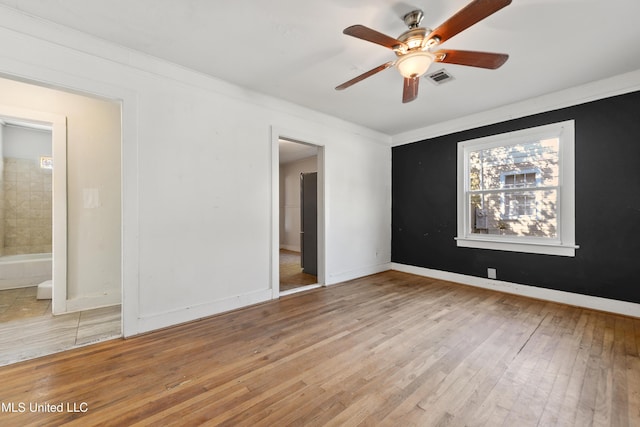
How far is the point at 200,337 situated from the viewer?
2369 mm

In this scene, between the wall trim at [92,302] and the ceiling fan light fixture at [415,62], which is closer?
the ceiling fan light fixture at [415,62]

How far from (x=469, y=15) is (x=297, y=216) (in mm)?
6744

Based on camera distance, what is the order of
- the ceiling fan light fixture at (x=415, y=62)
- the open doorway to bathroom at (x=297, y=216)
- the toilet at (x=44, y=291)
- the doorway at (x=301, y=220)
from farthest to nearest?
the open doorway to bathroom at (x=297, y=216) → the doorway at (x=301, y=220) → the toilet at (x=44, y=291) → the ceiling fan light fixture at (x=415, y=62)

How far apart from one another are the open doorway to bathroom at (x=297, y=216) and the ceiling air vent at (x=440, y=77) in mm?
1834

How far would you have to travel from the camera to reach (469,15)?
5.16ft

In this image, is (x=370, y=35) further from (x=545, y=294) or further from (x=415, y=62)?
(x=545, y=294)

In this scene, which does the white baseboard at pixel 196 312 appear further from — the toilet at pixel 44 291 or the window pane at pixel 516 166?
the window pane at pixel 516 166

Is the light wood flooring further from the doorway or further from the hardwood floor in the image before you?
the doorway

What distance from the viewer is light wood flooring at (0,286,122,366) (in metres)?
2.11

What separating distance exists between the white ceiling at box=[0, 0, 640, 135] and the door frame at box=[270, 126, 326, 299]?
0.57 m

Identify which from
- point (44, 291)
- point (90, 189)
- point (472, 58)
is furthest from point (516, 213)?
point (44, 291)

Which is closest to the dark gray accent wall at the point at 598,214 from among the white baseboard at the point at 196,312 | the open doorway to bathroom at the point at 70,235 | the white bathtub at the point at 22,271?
the white baseboard at the point at 196,312

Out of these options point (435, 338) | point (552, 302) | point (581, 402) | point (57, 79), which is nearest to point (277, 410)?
point (435, 338)

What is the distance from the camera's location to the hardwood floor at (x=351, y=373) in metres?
1.46
